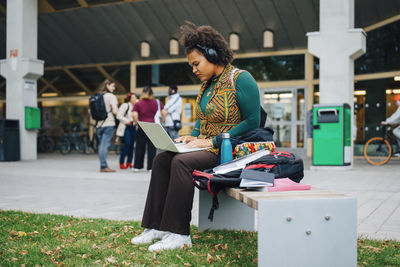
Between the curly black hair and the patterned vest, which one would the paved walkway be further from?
the curly black hair

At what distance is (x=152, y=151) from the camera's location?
922 cm

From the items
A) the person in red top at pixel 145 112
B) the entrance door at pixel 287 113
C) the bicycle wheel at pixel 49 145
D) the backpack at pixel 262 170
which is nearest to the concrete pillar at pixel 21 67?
the bicycle wheel at pixel 49 145

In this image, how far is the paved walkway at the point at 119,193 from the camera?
15.6 ft

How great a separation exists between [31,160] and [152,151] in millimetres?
5955

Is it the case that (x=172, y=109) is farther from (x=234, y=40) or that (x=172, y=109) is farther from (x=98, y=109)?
(x=234, y=40)

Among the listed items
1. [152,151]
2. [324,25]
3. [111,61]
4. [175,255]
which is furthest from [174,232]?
[111,61]

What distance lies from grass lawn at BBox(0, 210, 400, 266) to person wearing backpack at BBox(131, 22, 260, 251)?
17 centimetres

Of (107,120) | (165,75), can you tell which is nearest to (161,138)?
(107,120)

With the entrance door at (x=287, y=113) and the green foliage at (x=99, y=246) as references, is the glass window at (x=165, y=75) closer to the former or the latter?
the entrance door at (x=287, y=113)

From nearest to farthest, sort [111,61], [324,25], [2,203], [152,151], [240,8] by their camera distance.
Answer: [2,203]
[152,151]
[324,25]
[240,8]
[111,61]

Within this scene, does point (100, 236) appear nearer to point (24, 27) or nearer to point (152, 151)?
point (152, 151)

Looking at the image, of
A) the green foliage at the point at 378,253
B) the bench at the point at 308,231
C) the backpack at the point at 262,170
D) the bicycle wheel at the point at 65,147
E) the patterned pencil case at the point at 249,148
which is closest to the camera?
the bench at the point at 308,231

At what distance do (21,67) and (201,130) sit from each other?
445 inches

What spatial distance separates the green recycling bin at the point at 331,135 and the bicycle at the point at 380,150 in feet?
6.62
